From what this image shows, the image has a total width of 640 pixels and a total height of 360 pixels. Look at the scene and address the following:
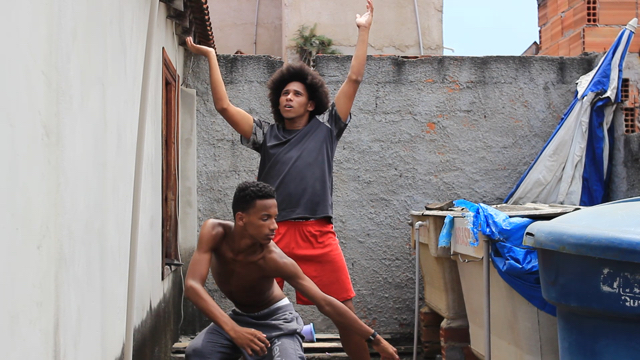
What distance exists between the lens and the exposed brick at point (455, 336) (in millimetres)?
5066

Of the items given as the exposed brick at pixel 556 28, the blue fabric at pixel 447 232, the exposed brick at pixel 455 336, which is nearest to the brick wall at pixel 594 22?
the exposed brick at pixel 556 28

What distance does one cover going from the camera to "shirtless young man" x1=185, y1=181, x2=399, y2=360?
9.70ft

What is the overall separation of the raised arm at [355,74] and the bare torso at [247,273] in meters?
0.92

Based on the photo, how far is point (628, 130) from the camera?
20.3 feet

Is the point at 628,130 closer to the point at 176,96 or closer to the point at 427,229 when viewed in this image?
the point at 427,229

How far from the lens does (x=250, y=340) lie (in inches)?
112

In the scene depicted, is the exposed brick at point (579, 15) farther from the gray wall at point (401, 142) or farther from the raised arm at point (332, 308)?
the raised arm at point (332, 308)

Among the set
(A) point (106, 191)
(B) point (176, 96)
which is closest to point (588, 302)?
(A) point (106, 191)

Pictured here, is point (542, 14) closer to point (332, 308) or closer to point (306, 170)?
point (306, 170)

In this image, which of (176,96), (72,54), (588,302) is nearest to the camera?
(72,54)

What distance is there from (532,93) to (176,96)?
3.36 m

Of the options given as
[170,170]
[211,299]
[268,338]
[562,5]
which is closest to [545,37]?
[562,5]

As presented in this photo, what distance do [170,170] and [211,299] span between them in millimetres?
2534

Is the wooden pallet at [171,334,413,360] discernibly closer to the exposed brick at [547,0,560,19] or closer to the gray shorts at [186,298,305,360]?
the gray shorts at [186,298,305,360]
